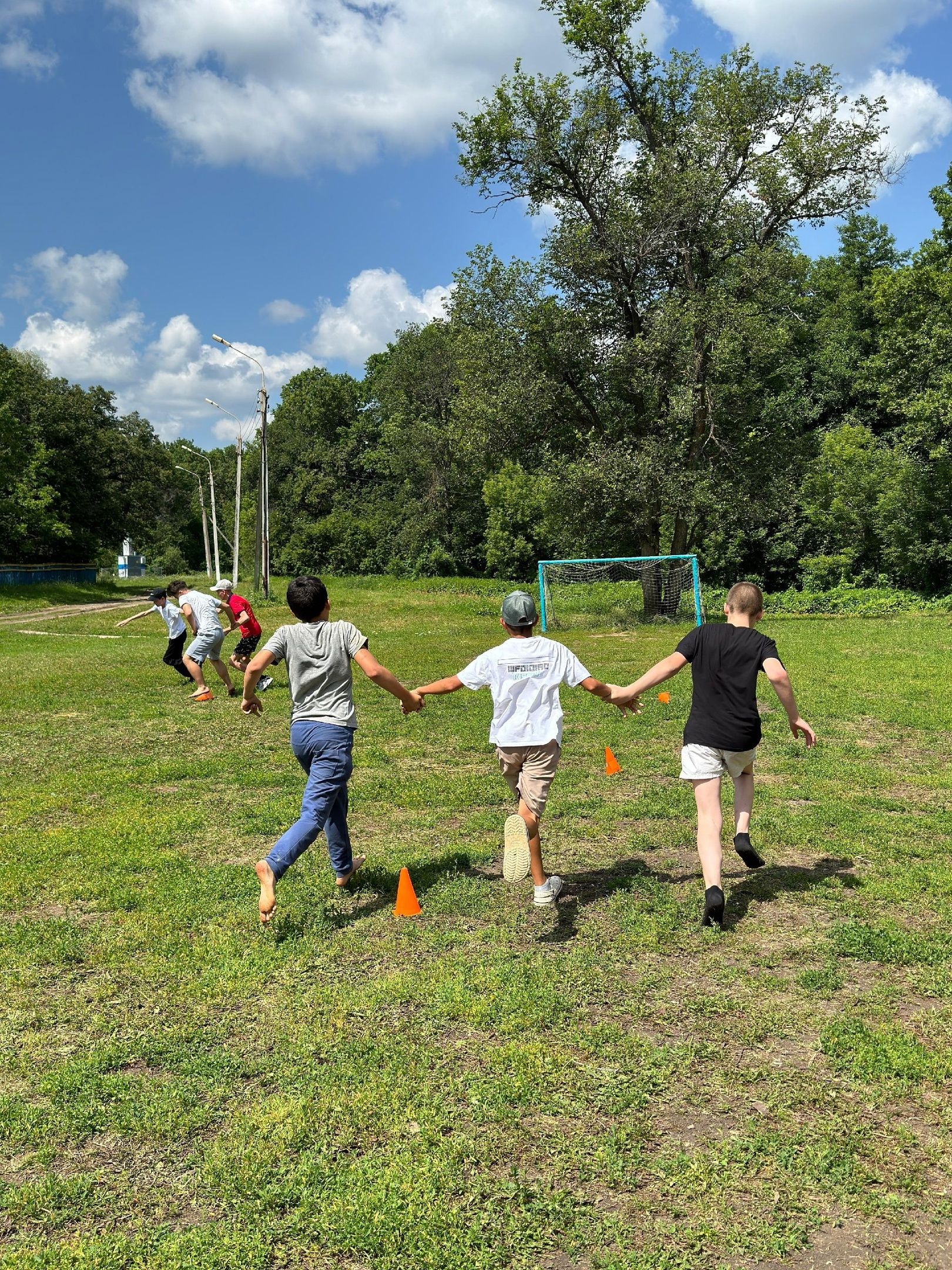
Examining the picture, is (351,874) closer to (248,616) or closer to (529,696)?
(529,696)

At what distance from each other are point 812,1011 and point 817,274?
4978 cm

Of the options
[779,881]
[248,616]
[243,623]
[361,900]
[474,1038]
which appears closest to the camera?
[474,1038]

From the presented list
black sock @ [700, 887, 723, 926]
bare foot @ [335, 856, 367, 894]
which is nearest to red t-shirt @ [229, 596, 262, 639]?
bare foot @ [335, 856, 367, 894]

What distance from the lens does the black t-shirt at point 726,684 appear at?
528cm

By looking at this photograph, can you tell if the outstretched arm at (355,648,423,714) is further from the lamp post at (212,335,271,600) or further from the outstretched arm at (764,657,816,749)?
the lamp post at (212,335,271,600)

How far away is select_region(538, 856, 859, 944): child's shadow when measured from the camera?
17.7ft

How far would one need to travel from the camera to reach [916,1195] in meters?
2.97

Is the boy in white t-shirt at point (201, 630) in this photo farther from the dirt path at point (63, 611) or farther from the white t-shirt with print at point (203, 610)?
the dirt path at point (63, 611)

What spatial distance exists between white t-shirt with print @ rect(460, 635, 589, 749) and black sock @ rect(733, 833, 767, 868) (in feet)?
5.06

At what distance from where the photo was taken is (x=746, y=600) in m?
5.41

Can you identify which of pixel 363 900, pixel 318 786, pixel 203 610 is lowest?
pixel 363 900

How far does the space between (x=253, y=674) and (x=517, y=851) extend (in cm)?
192

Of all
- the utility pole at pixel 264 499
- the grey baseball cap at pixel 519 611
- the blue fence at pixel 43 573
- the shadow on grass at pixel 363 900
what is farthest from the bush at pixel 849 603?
the blue fence at pixel 43 573

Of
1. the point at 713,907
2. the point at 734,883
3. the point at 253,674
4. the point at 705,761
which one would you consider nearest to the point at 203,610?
the point at 253,674
